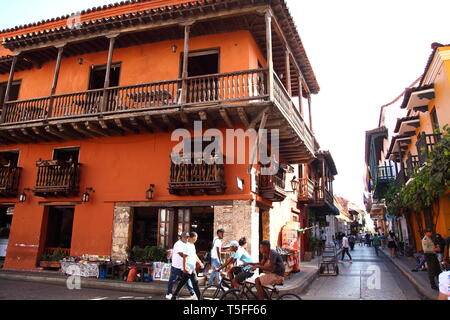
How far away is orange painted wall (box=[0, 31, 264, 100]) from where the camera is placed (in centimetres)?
1120

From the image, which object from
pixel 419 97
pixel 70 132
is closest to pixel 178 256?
pixel 70 132

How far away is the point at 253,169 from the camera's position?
10500mm

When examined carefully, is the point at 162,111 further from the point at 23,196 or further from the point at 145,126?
the point at 23,196

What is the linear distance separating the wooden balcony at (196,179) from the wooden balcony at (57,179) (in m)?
3.88

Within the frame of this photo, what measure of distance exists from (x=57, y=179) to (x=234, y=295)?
8.57 meters

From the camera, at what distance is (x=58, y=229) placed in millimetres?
12945

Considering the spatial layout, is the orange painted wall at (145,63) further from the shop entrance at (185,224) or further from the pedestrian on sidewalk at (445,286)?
the pedestrian on sidewalk at (445,286)

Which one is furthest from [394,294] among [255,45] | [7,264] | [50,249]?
[7,264]

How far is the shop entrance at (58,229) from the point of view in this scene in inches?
488

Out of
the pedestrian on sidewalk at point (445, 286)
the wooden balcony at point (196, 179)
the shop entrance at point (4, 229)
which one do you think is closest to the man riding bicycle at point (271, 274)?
the pedestrian on sidewalk at point (445, 286)

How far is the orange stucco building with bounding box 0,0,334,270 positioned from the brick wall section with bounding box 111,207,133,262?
0.11 feet

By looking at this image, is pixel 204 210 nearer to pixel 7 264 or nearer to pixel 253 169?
pixel 253 169

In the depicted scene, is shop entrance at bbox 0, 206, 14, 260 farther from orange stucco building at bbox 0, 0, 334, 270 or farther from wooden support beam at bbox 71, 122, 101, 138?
wooden support beam at bbox 71, 122, 101, 138

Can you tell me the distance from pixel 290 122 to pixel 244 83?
1.92 metres
